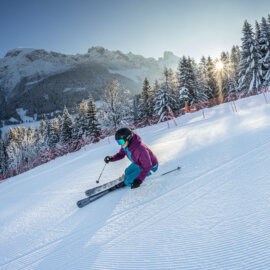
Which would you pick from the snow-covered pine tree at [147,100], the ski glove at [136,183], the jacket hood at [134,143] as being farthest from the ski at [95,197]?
the snow-covered pine tree at [147,100]

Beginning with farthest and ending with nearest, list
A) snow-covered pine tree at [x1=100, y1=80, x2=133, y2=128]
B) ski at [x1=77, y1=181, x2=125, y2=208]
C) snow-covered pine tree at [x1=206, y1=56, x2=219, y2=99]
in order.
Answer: snow-covered pine tree at [x1=206, y1=56, x2=219, y2=99] → snow-covered pine tree at [x1=100, y1=80, x2=133, y2=128] → ski at [x1=77, y1=181, x2=125, y2=208]

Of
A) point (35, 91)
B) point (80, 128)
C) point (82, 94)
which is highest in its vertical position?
point (35, 91)

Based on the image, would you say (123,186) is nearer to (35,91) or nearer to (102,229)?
(102,229)

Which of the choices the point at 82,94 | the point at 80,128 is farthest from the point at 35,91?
the point at 80,128

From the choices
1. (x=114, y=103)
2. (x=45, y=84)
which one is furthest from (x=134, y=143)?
(x=45, y=84)

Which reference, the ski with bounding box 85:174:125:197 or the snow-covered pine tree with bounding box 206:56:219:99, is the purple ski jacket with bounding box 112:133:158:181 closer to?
the ski with bounding box 85:174:125:197

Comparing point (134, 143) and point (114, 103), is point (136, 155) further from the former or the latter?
point (114, 103)

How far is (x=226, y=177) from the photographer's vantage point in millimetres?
2623

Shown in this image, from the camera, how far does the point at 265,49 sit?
23.2 metres

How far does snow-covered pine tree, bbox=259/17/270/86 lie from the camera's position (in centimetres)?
2266

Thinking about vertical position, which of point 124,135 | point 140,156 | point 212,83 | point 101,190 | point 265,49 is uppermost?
point 265,49

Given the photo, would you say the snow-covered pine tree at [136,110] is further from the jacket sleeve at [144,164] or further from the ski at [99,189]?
the jacket sleeve at [144,164]


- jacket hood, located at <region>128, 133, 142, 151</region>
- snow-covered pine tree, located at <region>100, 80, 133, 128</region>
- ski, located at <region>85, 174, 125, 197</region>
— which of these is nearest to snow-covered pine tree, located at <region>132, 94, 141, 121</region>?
snow-covered pine tree, located at <region>100, 80, 133, 128</region>

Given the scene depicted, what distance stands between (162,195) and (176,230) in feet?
2.70
